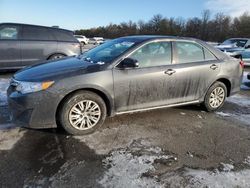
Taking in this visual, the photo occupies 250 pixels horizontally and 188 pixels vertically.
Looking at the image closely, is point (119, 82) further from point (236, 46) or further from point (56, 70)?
point (236, 46)

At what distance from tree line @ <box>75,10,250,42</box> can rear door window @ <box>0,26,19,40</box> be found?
48.3 meters

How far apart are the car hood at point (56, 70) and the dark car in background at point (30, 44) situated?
4.41 metres

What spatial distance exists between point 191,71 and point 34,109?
2841mm

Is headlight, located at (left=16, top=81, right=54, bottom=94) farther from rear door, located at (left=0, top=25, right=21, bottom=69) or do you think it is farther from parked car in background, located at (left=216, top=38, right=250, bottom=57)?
parked car in background, located at (left=216, top=38, right=250, bottom=57)

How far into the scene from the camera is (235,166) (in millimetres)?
3471

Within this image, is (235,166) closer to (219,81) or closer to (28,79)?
(219,81)

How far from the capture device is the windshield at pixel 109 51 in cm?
462

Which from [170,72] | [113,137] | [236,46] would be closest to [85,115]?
[113,137]

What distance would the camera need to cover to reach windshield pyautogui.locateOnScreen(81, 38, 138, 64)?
15.1 feet

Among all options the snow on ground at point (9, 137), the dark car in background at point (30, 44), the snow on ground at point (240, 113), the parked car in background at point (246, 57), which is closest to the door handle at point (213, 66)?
the snow on ground at point (240, 113)

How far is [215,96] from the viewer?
5.60 m

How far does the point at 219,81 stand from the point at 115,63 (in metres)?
2.42

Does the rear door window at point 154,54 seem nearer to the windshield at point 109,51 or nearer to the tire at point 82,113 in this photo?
the windshield at point 109,51

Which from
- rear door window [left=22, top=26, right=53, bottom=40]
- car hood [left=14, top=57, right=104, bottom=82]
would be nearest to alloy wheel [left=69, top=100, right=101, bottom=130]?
car hood [left=14, top=57, right=104, bottom=82]
